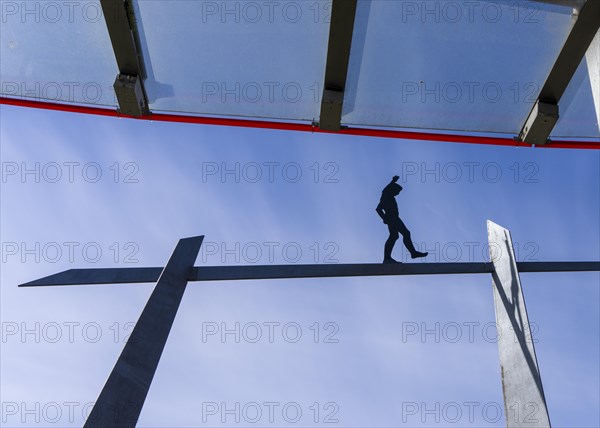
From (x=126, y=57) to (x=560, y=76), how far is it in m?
3.01

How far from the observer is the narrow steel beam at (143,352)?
3.85 m

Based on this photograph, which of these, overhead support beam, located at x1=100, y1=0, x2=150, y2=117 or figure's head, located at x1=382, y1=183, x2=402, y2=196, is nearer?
overhead support beam, located at x1=100, y1=0, x2=150, y2=117

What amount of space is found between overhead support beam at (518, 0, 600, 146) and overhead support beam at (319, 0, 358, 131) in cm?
141

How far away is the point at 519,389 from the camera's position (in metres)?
5.52

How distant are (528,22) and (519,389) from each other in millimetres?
3570

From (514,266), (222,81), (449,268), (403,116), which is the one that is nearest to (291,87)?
(222,81)

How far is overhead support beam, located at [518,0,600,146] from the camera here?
3412 mm

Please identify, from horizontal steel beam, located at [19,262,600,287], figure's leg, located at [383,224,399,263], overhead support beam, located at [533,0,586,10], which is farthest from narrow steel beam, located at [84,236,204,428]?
overhead support beam, located at [533,0,586,10]

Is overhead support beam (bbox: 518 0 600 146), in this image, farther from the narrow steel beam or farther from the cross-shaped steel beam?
the narrow steel beam

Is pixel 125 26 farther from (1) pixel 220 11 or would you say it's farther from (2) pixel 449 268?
(2) pixel 449 268

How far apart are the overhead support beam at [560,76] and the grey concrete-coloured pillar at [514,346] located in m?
1.99

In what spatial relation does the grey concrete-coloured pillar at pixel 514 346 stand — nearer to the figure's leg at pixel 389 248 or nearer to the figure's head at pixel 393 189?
the figure's leg at pixel 389 248

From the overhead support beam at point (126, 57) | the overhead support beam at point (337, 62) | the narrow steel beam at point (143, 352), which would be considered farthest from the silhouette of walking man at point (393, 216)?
the overhead support beam at point (126, 57)

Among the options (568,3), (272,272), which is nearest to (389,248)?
(272,272)
